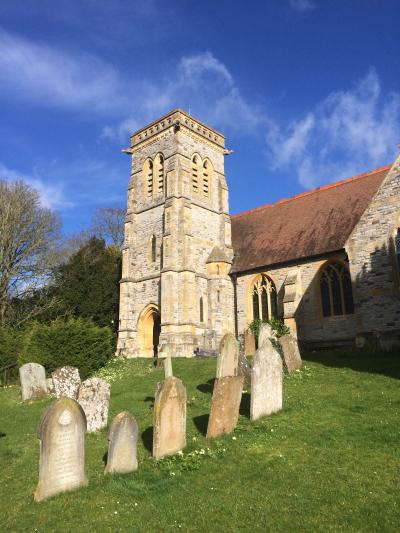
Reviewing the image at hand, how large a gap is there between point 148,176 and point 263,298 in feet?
33.5

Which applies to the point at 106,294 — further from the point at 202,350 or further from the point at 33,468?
the point at 33,468

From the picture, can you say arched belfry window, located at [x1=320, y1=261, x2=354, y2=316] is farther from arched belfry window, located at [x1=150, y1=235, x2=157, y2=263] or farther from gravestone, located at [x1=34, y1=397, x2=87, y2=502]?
gravestone, located at [x1=34, y1=397, x2=87, y2=502]

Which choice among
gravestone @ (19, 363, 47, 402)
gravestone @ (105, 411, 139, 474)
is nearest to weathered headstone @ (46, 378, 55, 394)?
gravestone @ (19, 363, 47, 402)

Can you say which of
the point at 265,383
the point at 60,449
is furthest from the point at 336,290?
the point at 60,449

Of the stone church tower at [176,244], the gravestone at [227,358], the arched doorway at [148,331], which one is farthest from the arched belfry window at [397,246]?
the arched doorway at [148,331]

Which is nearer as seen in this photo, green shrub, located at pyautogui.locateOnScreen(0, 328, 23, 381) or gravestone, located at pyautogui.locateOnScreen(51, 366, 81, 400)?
gravestone, located at pyautogui.locateOnScreen(51, 366, 81, 400)

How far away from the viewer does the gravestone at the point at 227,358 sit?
1027cm

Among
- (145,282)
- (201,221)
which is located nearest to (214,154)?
(201,221)

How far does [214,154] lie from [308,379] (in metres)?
17.8

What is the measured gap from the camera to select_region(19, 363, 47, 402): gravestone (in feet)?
42.9

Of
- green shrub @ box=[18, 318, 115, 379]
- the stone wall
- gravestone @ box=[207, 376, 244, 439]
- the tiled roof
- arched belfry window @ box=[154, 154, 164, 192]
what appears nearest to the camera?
gravestone @ box=[207, 376, 244, 439]

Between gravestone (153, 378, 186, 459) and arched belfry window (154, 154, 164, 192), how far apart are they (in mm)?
18730

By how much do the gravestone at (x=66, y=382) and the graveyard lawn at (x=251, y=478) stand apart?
9.73 feet

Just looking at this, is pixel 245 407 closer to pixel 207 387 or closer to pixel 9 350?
pixel 207 387
